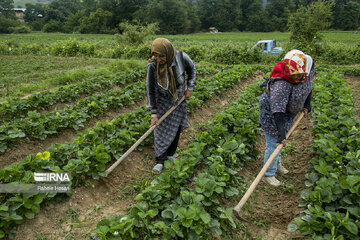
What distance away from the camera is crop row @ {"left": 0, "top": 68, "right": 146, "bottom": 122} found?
5.55 m

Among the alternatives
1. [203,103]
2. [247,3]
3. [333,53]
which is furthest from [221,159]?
[247,3]

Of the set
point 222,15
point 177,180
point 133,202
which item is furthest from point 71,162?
point 222,15

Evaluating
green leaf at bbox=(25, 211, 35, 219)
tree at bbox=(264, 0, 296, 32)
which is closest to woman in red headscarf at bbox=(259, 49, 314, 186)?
green leaf at bbox=(25, 211, 35, 219)

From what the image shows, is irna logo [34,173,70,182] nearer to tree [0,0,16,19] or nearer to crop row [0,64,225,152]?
crop row [0,64,225,152]

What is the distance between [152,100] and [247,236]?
2.14 meters

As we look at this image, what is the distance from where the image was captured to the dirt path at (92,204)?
105 inches

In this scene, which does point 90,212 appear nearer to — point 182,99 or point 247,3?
point 182,99

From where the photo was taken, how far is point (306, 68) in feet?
9.23

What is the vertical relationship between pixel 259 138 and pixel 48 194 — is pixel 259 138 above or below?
below

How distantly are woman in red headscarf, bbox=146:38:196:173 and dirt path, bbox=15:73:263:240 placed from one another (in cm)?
40

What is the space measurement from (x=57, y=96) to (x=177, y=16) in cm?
5007

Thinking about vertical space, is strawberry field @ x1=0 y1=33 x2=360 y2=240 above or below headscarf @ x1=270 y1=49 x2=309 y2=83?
below

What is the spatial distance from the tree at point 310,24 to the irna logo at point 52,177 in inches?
617

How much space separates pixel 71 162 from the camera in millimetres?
3182
